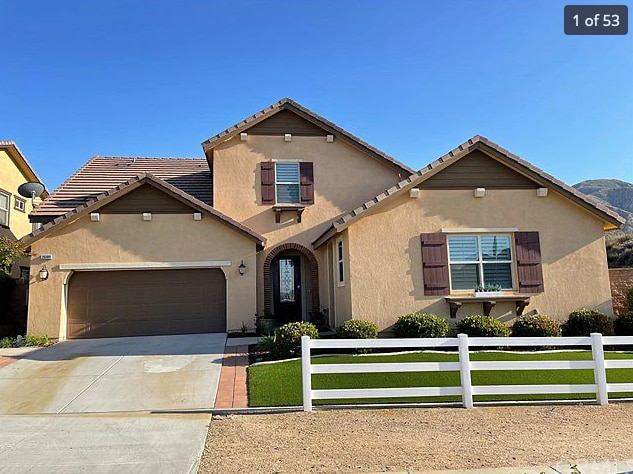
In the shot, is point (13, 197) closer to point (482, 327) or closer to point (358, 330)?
point (358, 330)

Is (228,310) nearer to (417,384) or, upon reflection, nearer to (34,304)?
(34,304)

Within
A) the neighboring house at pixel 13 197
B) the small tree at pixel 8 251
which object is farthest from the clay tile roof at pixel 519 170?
the neighboring house at pixel 13 197

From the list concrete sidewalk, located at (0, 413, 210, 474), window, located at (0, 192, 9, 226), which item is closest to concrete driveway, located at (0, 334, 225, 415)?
concrete sidewalk, located at (0, 413, 210, 474)

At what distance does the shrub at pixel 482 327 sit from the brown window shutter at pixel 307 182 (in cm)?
707

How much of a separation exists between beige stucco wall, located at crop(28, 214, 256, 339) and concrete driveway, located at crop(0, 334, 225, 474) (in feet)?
6.25

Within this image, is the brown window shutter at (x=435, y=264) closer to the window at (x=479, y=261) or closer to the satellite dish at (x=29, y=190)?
the window at (x=479, y=261)

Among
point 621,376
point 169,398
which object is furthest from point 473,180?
point 169,398

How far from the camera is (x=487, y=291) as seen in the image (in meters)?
12.4

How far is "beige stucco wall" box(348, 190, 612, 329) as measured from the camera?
12297 mm

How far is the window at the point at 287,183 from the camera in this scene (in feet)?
54.5

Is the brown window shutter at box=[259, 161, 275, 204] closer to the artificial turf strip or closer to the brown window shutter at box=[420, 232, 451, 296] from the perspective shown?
the brown window shutter at box=[420, 232, 451, 296]

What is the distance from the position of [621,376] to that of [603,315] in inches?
149

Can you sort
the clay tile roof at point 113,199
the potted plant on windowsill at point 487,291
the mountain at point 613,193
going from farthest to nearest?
the mountain at point 613,193
the clay tile roof at point 113,199
the potted plant on windowsill at point 487,291

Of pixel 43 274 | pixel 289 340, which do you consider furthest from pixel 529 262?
pixel 43 274
